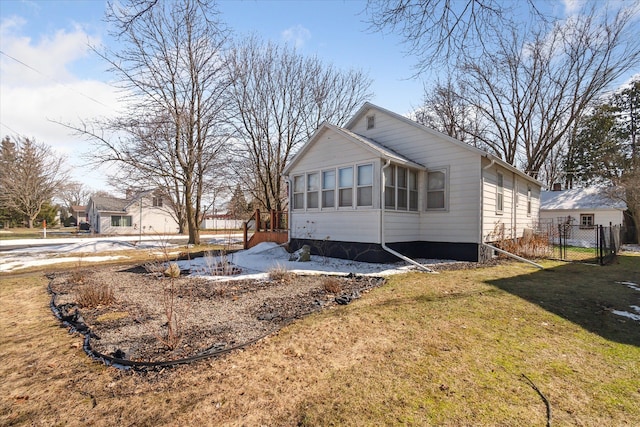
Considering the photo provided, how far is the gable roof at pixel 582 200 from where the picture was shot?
20.4m

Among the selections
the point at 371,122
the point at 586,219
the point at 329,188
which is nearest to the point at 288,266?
the point at 329,188

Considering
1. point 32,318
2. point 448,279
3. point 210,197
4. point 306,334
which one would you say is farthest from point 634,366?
point 210,197

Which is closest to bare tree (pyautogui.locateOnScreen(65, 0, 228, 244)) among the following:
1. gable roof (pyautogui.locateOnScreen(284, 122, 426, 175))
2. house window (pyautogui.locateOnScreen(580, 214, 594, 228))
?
gable roof (pyautogui.locateOnScreen(284, 122, 426, 175))

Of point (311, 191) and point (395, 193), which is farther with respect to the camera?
point (311, 191)

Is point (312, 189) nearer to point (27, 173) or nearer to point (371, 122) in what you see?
point (371, 122)

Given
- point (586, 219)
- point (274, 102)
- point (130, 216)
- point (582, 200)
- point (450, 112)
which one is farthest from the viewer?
point (130, 216)

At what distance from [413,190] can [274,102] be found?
39.5 feet

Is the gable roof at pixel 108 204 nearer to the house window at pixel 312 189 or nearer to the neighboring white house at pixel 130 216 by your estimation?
the neighboring white house at pixel 130 216

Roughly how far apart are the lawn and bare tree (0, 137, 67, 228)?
1490 inches

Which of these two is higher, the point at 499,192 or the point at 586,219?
the point at 499,192

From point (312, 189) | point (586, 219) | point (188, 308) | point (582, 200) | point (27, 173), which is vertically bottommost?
point (188, 308)

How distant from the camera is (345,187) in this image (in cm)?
1067

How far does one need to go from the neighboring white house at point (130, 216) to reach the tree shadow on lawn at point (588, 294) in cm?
3386

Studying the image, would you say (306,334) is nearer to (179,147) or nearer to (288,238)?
(288,238)
